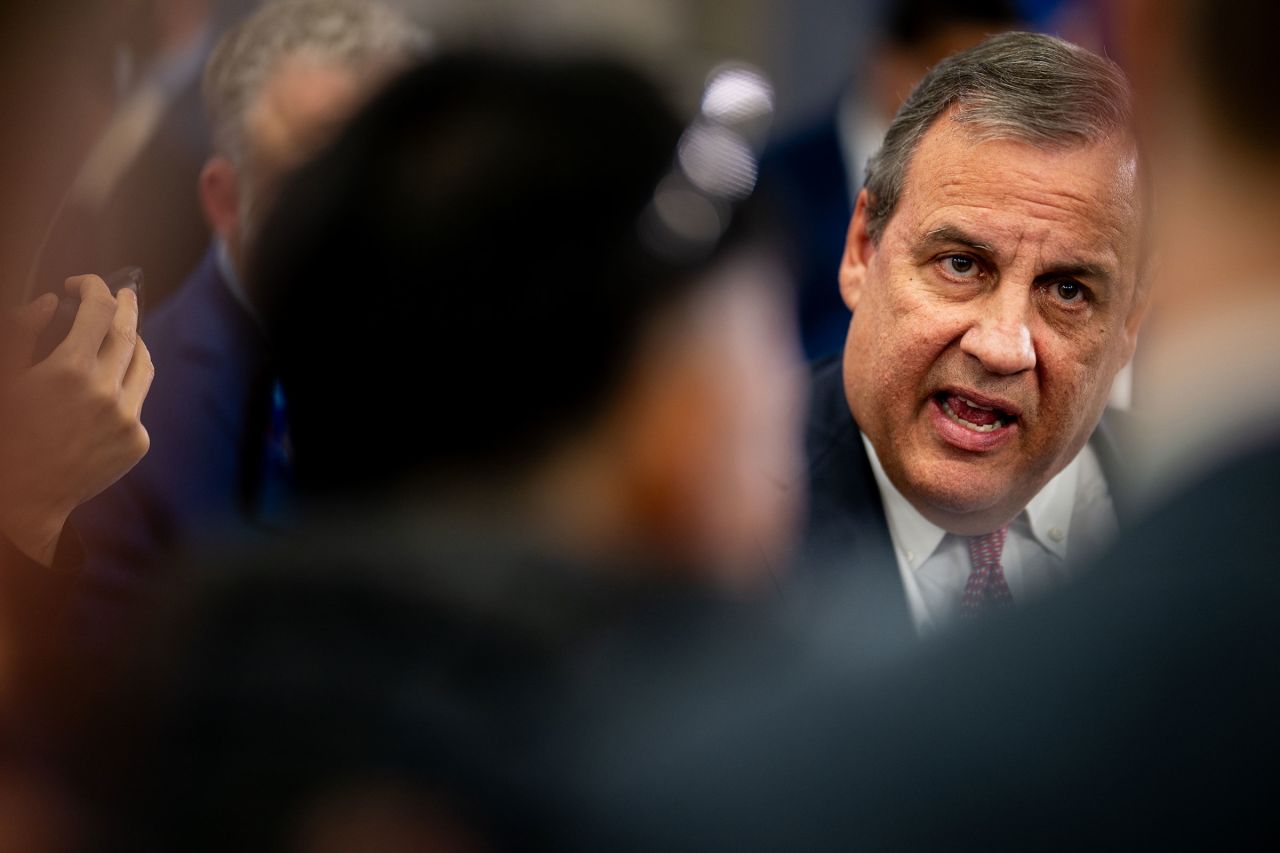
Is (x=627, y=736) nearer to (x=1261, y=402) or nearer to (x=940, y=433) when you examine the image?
(x=940, y=433)

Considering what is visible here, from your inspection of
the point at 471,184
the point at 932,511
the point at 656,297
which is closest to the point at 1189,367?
the point at 932,511

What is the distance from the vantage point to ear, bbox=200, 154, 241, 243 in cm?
95

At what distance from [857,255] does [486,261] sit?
22 cm

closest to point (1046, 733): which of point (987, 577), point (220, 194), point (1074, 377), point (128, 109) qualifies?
point (987, 577)

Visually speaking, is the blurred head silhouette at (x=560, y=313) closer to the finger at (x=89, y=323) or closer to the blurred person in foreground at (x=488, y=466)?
the blurred person in foreground at (x=488, y=466)

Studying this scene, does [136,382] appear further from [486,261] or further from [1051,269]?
[1051,269]

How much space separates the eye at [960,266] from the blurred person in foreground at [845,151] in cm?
9

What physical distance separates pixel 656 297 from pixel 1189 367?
11.8 inches

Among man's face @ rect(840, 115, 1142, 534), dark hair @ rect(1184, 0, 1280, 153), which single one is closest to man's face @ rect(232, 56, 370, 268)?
man's face @ rect(840, 115, 1142, 534)

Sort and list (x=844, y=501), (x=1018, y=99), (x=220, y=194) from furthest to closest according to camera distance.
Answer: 1. (x=220, y=194)
2. (x=844, y=501)
3. (x=1018, y=99)

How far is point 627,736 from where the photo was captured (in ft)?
2.53

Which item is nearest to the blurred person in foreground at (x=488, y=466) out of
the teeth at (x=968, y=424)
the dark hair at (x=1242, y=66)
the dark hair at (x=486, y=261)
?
the dark hair at (x=486, y=261)

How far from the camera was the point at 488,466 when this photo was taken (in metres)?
0.79

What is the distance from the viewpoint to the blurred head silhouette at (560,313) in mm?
760
